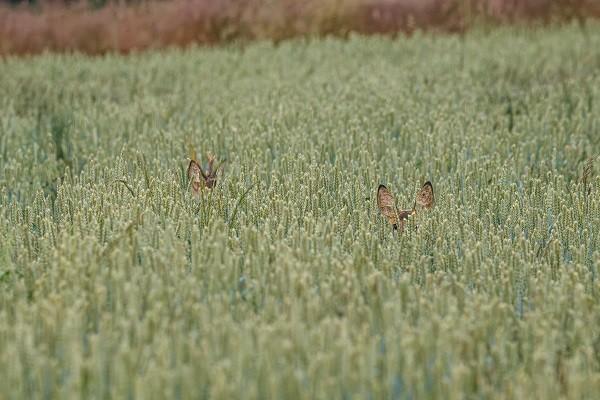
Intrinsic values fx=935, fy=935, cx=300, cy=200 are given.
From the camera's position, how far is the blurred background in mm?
8555

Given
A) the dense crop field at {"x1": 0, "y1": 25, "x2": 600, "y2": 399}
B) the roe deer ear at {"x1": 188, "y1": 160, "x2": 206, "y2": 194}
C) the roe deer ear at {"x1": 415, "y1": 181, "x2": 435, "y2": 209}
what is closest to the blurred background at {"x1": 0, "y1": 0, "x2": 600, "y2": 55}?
the dense crop field at {"x1": 0, "y1": 25, "x2": 600, "y2": 399}

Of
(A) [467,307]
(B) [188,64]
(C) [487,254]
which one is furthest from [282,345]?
(B) [188,64]

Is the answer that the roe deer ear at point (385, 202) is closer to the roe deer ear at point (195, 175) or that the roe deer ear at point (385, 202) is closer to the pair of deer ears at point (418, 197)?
the pair of deer ears at point (418, 197)

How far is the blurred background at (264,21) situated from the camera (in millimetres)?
8555

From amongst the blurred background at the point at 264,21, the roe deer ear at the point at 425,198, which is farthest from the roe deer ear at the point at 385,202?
the blurred background at the point at 264,21

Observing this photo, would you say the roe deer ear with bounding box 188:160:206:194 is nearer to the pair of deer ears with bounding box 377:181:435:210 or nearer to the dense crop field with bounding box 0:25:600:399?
the dense crop field with bounding box 0:25:600:399

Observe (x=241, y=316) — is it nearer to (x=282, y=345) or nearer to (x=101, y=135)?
(x=282, y=345)

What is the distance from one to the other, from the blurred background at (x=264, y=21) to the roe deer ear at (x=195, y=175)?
17.3 ft

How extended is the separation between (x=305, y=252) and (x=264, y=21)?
21.5ft

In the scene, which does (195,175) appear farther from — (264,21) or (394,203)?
(264,21)

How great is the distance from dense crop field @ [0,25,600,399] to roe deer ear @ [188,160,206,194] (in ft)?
0.20

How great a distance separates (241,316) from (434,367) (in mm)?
459

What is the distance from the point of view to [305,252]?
91.0 inches

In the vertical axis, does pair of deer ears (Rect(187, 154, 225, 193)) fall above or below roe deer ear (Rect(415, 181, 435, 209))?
above
